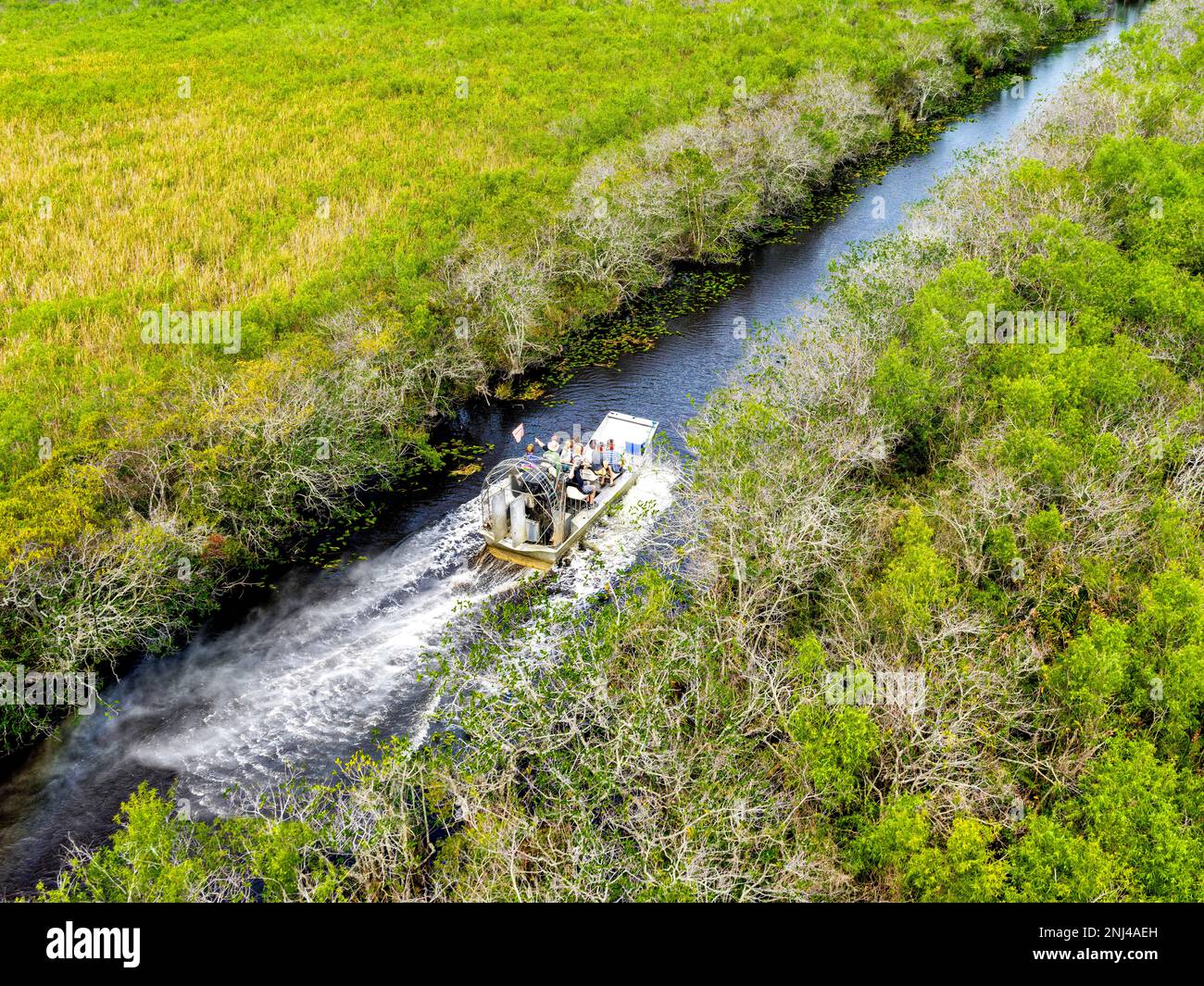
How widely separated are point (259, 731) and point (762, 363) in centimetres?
2639

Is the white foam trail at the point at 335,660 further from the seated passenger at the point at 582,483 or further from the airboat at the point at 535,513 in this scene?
the seated passenger at the point at 582,483

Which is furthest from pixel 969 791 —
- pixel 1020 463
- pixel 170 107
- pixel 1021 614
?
pixel 170 107

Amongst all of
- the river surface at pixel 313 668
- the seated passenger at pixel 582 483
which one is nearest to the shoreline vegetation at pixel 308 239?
the river surface at pixel 313 668

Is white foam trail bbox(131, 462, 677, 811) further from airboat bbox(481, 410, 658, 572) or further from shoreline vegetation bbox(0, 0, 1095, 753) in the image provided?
shoreline vegetation bbox(0, 0, 1095, 753)

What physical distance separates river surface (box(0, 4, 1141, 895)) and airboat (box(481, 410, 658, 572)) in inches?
27.7

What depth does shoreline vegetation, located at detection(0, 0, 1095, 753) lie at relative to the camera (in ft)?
90.8

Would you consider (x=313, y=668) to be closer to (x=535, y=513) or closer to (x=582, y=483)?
(x=535, y=513)

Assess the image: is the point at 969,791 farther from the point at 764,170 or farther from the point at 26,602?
the point at 764,170

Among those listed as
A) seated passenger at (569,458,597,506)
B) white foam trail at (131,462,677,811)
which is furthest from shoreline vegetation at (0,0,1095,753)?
seated passenger at (569,458,597,506)

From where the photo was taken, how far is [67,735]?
80.3 feet

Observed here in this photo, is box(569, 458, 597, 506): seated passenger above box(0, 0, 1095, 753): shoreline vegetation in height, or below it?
below

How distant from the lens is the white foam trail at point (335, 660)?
78.3 ft

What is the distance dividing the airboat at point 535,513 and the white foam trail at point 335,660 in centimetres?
69
